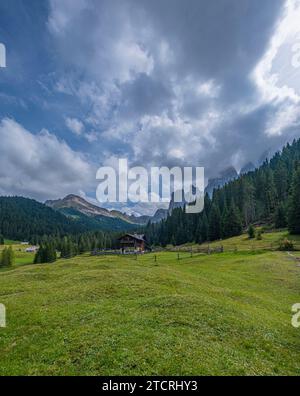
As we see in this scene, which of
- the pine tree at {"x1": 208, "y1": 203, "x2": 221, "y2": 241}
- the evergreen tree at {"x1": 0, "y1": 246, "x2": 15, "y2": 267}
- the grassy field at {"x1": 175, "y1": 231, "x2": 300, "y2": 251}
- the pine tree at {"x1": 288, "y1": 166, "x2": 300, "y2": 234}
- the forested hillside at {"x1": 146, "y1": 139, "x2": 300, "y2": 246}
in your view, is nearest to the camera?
the grassy field at {"x1": 175, "y1": 231, "x2": 300, "y2": 251}

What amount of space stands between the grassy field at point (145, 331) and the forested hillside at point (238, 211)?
72.3 metres

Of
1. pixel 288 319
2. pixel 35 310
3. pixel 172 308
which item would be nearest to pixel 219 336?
pixel 172 308

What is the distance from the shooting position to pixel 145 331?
45.1ft

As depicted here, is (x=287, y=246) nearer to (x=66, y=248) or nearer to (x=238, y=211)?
(x=238, y=211)

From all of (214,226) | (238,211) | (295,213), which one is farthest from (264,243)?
(214,226)

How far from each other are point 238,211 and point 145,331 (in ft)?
323

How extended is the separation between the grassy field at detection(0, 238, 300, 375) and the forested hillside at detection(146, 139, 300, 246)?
237ft

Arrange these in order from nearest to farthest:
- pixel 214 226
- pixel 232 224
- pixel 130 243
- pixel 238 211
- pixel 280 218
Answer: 1. pixel 280 218
2. pixel 232 224
3. pixel 130 243
4. pixel 238 211
5. pixel 214 226

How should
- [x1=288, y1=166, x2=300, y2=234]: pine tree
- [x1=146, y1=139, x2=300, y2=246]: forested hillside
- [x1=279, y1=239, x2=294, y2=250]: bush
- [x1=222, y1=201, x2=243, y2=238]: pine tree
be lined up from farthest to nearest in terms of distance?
[x1=146, y1=139, x2=300, y2=246]: forested hillside
[x1=222, y1=201, x2=243, y2=238]: pine tree
[x1=288, y1=166, x2=300, y2=234]: pine tree
[x1=279, y1=239, x2=294, y2=250]: bush

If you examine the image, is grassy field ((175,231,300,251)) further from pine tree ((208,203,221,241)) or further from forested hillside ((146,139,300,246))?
pine tree ((208,203,221,241))

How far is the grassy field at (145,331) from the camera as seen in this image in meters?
10.8

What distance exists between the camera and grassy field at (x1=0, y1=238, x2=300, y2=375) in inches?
426

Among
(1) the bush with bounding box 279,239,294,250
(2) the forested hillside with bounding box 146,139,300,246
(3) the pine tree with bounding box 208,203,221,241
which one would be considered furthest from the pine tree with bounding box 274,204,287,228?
(1) the bush with bounding box 279,239,294,250

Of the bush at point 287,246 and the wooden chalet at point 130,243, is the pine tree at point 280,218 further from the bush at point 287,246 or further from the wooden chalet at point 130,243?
the wooden chalet at point 130,243
